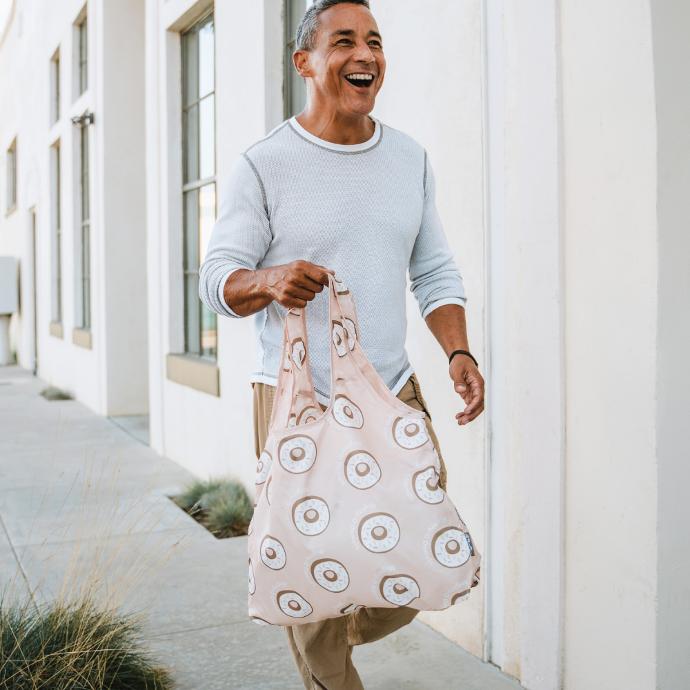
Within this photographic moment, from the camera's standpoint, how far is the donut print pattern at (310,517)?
7.18 ft

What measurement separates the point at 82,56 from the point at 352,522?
10632 mm

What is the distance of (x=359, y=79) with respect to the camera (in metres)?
2.46

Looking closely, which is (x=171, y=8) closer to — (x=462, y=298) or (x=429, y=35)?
(x=429, y=35)

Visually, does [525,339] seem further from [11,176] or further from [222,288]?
[11,176]

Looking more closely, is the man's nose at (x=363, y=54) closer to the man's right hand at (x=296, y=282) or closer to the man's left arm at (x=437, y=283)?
the man's left arm at (x=437, y=283)

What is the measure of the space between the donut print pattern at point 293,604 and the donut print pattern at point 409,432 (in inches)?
16.5

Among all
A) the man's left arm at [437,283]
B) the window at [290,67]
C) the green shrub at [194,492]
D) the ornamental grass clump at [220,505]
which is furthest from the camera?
the green shrub at [194,492]

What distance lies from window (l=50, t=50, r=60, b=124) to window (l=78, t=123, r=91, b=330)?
192cm

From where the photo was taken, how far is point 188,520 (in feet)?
18.0

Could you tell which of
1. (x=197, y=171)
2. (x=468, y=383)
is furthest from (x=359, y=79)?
(x=197, y=171)

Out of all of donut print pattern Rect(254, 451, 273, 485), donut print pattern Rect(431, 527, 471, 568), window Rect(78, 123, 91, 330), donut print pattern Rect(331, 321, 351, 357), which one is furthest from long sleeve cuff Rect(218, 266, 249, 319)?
window Rect(78, 123, 91, 330)

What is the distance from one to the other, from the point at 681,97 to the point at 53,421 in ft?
26.8

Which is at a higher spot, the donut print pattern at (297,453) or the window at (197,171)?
the window at (197,171)

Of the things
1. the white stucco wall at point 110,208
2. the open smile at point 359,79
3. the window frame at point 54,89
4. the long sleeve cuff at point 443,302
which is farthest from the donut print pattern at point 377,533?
the window frame at point 54,89
